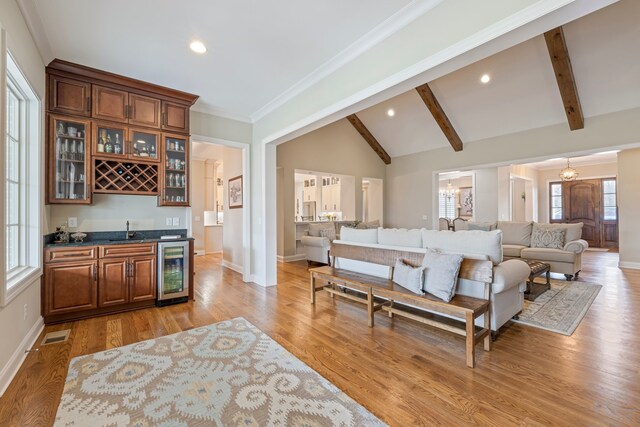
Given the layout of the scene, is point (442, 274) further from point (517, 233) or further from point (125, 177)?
point (517, 233)

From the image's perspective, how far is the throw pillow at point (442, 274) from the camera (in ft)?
8.47

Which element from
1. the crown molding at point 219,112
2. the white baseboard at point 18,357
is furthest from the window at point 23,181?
the crown molding at point 219,112

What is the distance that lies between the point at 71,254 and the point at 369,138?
7.61 metres

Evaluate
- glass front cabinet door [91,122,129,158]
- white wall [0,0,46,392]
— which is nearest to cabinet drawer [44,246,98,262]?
white wall [0,0,46,392]

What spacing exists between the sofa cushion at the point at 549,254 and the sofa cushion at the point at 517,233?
0.55 metres

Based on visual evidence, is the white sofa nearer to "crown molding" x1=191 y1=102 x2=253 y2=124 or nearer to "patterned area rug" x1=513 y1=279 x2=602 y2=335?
"patterned area rug" x1=513 y1=279 x2=602 y2=335

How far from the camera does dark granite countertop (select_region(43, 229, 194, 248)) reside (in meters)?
3.29

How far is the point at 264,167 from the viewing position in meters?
4.73

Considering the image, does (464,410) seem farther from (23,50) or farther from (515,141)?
(515,141)

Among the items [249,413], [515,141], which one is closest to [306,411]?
[249,413]

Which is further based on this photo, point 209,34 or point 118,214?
point 118,214

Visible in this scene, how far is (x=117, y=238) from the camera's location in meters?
3.91

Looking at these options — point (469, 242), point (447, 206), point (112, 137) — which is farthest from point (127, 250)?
point (447, 206)

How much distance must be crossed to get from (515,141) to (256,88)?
5912mm
